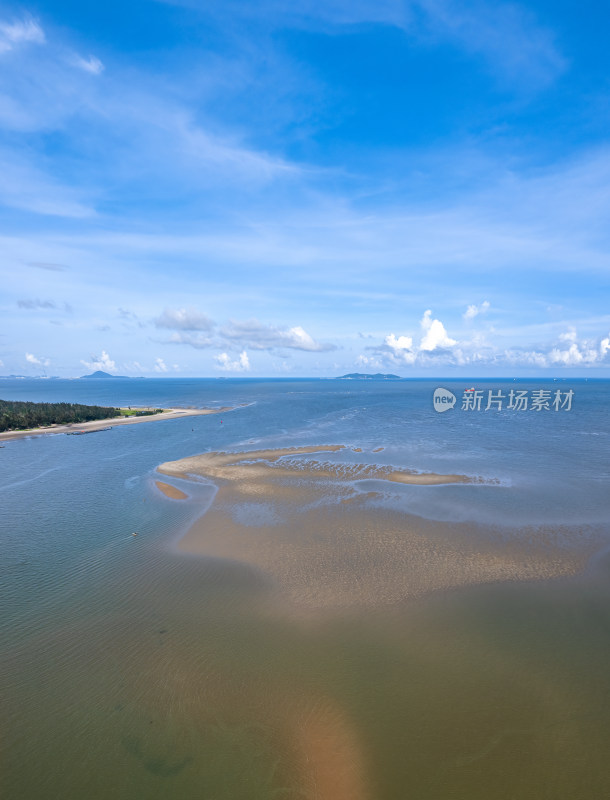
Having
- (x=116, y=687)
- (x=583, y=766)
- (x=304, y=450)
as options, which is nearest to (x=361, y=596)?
(x=583, y=766)

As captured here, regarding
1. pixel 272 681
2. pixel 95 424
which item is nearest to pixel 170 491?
pixel 272 681

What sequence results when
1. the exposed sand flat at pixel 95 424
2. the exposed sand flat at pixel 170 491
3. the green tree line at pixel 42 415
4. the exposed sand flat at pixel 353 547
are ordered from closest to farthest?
the exposed sand flat at pixel 353 547, the exposed sand flat at pixel 170 491, the exposed sand flat at pixel 95 424, the green tree line at pixel 42 415

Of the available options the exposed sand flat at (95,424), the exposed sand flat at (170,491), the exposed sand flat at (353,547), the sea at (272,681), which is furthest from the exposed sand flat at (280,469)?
the exposed sand flat at (95,424)

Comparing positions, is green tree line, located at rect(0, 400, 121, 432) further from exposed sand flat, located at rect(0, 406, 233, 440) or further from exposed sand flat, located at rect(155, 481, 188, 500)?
exposed sand flat, located at rect(155, 481, 188, 500)

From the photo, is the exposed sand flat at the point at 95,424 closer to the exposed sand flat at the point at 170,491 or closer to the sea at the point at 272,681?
the exposed sand flat at the point at 170,491

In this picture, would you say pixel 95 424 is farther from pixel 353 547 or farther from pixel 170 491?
pixel 353 547

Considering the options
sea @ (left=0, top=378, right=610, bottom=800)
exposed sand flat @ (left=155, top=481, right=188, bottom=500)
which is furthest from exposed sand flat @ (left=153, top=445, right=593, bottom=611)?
exposed sand flat @ (left=155, top=481, right=188, bottom=500)

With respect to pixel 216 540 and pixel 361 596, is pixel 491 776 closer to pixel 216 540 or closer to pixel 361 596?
pixel 361 596
